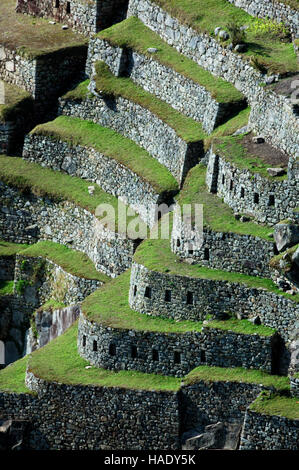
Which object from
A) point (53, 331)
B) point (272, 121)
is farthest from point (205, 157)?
point (53, 331)

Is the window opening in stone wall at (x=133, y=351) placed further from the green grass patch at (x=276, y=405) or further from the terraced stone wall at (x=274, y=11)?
the terraced stone wall at (x=274, y=11)

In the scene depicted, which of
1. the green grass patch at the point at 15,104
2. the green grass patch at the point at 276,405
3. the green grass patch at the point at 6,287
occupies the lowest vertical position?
the green grass patch at the point at 276,405

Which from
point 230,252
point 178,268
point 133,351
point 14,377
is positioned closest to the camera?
point 230,252

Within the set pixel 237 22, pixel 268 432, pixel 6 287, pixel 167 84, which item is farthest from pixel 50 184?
pixel 268 432

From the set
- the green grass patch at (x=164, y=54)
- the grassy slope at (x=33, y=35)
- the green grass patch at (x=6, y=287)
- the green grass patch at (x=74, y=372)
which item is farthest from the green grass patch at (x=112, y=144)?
the green grass patch at (x=74, y=372)

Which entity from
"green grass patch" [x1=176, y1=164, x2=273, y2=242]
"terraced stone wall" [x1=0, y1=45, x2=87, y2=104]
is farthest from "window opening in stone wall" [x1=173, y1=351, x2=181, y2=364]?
"terraced stone wall" [x1=0, y1=45, x2=87, y2=104]

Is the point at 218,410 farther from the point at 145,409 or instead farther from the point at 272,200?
the point at 272,200

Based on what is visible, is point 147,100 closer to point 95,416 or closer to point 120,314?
point 120,314
